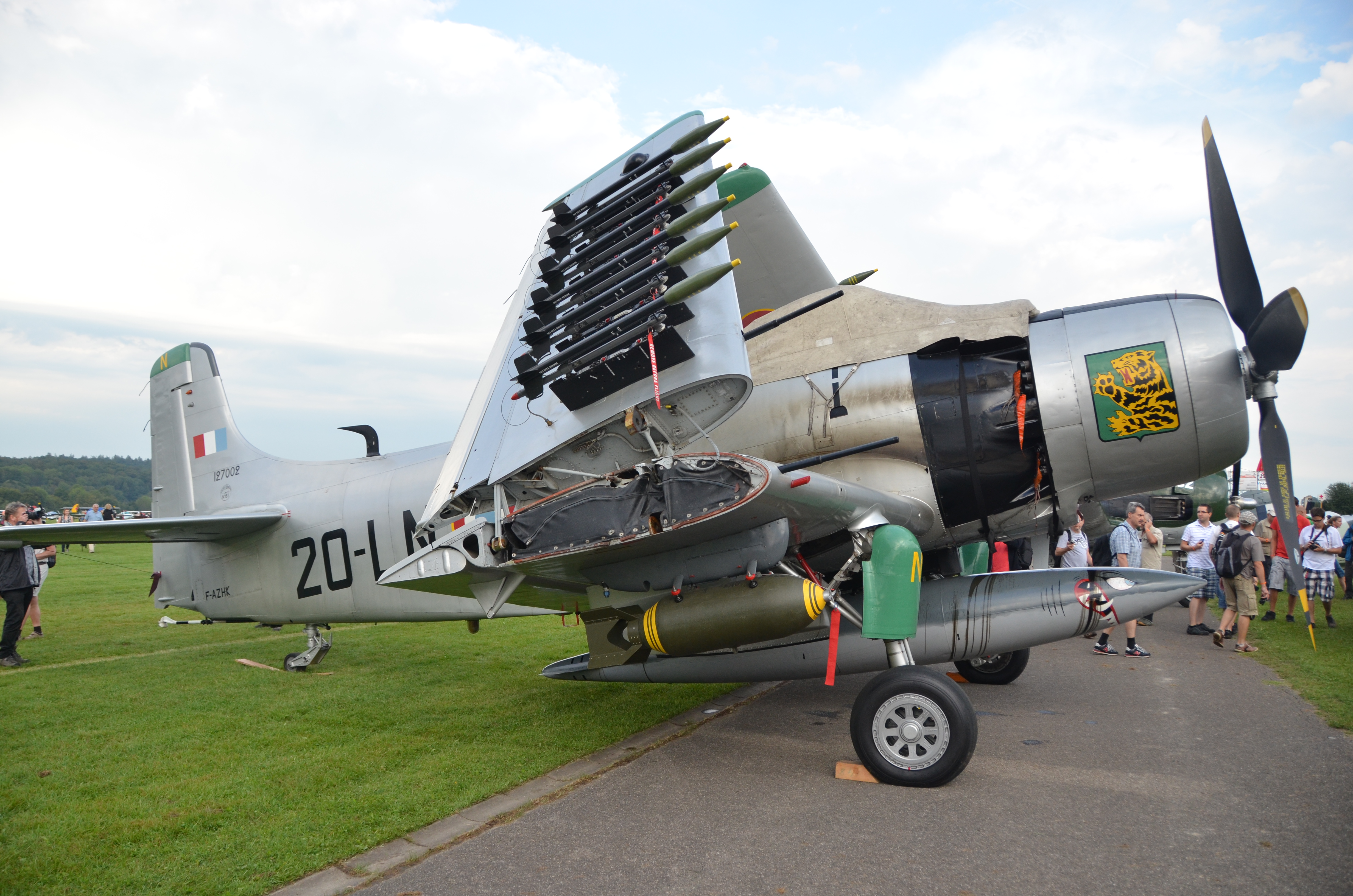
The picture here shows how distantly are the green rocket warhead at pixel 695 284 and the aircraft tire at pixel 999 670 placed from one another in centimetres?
470

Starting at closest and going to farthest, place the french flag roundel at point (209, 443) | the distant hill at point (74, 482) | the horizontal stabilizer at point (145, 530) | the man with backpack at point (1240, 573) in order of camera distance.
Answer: the horizontal stabilizer at point (145, 530)
the man with backpack at point (1240, 573)
the french flag roundel at point (209, 443)
the distant hill at point (74, 482)

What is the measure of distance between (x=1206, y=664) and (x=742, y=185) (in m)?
7.18

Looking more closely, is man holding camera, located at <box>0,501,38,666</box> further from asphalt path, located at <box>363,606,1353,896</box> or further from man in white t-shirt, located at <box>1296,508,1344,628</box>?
man in white t-shirt, located at <box>1296,508,1344,628</box>

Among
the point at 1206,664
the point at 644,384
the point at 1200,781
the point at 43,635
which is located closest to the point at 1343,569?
the point at 1206,664

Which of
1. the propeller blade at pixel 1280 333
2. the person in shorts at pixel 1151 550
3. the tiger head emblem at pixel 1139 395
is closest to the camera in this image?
the propeller blade at pixel 1280 333

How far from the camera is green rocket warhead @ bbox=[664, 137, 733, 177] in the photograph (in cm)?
501

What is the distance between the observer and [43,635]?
10.6m

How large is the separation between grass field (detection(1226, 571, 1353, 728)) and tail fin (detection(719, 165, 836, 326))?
5.44 meters

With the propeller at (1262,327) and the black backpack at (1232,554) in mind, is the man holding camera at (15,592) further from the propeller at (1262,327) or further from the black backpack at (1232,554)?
the black backpack at (1232,554)

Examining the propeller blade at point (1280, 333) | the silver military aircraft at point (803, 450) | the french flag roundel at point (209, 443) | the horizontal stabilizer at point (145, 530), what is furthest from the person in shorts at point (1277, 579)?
the french flag roundel at point (209, 443)

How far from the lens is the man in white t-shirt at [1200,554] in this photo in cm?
1046

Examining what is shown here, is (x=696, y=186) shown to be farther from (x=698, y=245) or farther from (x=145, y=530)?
(x=145, y=530)

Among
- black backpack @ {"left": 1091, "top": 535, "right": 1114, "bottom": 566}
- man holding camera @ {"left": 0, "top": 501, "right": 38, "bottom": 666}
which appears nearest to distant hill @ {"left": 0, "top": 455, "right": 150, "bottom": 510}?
man holding camera @ {"left": 0, "top": 501, "right": 38, "bottom": 666}

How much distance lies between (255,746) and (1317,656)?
1056 cm
